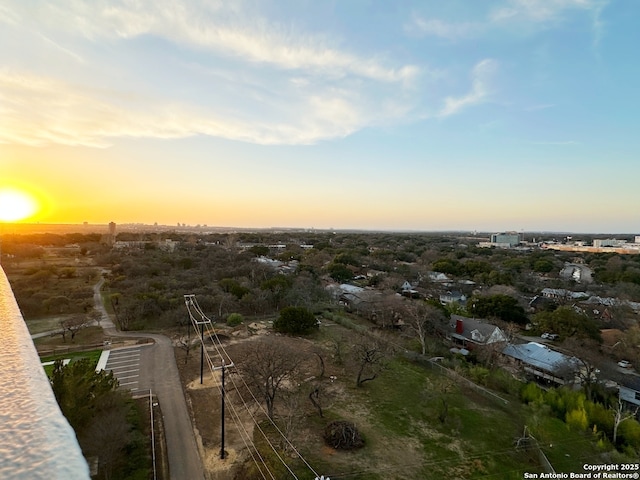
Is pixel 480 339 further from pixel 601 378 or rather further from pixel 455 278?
pixel 455 278

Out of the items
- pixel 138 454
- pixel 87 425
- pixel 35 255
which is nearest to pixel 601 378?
pixel 138 454

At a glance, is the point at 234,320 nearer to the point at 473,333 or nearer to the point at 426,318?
the point at 426,318

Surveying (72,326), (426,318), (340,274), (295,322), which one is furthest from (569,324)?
(72,326)

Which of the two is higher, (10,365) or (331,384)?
(10,365)

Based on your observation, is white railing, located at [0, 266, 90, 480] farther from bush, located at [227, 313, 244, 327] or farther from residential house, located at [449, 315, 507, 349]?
bush, located at [227, 313, 244, 327]

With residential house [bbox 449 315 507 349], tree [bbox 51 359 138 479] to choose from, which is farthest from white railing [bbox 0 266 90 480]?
residential house [bbox 449 315 507 349]

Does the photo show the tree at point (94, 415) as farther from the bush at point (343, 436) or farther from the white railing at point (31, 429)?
the white railing at point (31, 429)
